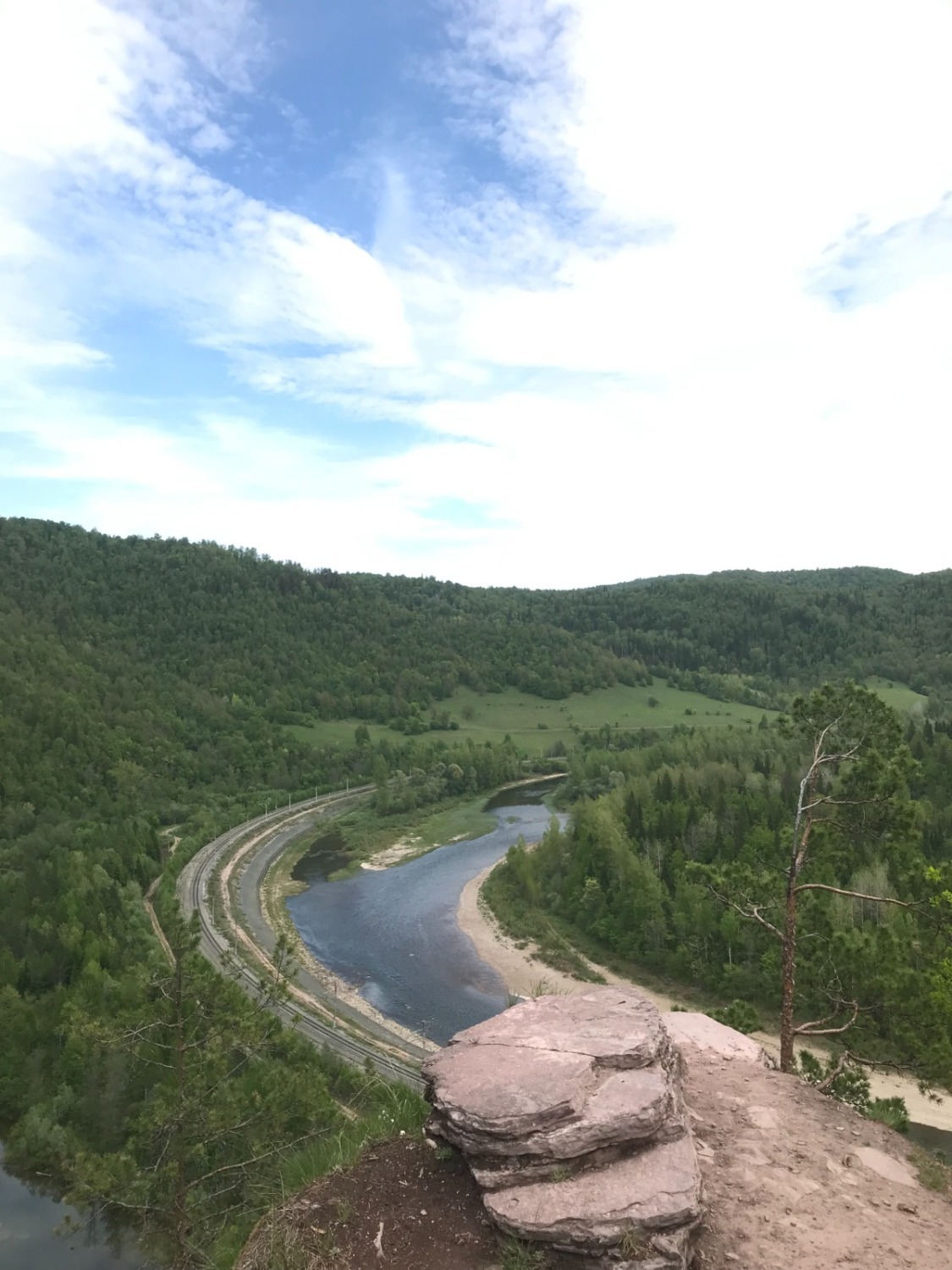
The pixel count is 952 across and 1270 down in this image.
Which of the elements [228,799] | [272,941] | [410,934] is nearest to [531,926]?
[410,934]

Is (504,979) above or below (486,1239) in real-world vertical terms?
below

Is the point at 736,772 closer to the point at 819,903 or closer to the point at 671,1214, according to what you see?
the point at 819,903

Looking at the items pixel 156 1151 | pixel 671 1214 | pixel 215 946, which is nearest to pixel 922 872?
pixel 671 1214

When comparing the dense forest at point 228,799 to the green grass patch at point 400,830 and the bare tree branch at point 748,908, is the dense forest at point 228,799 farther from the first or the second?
the green grass patch at point 400,830

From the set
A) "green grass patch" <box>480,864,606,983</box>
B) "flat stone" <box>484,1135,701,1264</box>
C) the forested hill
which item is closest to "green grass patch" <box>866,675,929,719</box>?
the forested hill

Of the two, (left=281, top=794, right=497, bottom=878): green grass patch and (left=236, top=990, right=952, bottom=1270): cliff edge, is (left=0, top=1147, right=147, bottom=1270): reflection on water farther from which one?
(left=281, top=794, right=497, bottom=878): green grass patch

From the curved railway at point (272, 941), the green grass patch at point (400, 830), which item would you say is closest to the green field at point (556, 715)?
the curved railway at point (272, 941)
